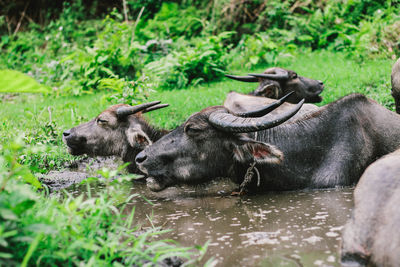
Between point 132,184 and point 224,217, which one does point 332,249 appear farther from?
point 132,184

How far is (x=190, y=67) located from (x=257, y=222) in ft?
27.9

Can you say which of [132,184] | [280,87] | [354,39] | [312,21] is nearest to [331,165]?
[132,184]

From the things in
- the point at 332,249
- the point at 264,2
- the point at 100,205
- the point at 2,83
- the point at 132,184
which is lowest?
the point at 132,184

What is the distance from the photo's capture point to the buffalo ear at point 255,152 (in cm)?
497

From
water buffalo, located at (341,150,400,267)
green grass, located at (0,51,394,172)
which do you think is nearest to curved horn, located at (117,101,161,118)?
green grass, located at (0,51,394,172)

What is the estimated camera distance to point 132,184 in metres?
6.55

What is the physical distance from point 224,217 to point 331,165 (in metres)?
1.54

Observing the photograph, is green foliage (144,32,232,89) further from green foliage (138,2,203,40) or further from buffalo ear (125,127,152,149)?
buffalo ear (125,127,152,149)

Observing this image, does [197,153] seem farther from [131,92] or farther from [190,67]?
[190,67]

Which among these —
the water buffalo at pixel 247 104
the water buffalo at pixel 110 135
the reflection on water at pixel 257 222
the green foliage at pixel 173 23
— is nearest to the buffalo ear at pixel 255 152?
the reflection on water at pixel 257 222

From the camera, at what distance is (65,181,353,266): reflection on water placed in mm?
3389

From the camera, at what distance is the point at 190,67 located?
12.3 meters

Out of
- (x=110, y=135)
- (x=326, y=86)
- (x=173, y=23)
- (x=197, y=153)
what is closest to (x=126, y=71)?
(x=173, y=23)

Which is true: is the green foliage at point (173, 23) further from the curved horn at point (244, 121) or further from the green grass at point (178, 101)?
the curved horn at point (244, 121)
